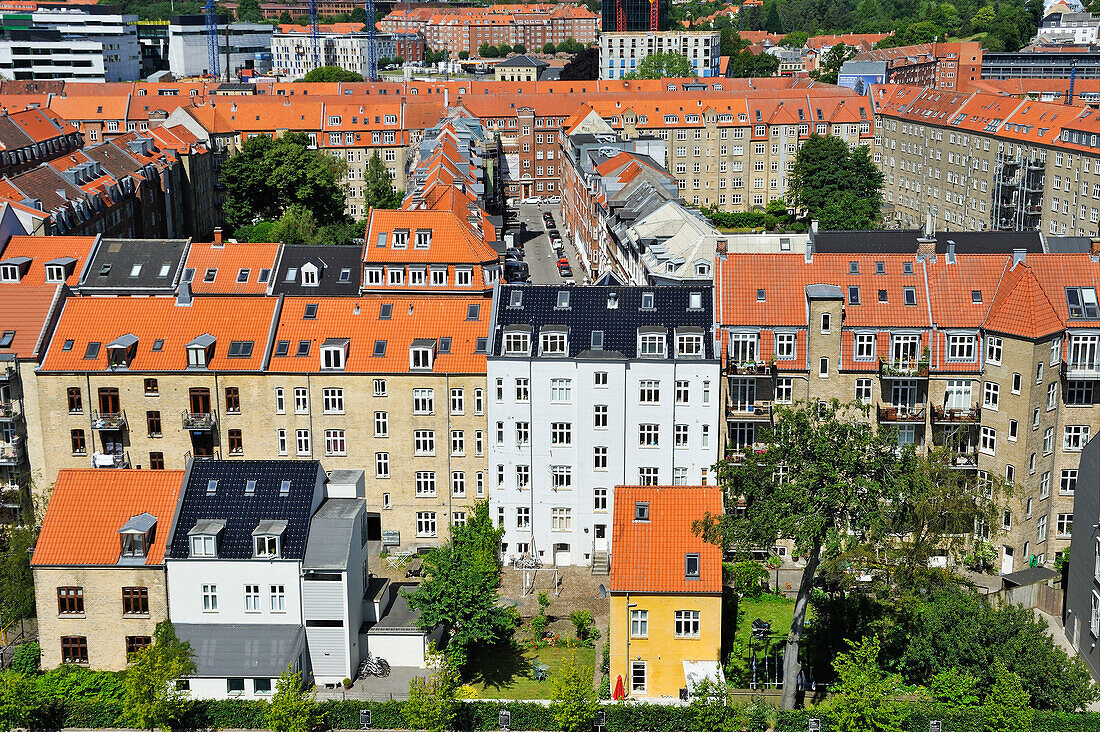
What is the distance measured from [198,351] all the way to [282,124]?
100853 millimetres

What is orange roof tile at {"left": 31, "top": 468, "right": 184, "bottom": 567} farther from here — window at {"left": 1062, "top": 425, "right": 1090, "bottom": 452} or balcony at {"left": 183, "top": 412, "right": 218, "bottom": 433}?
window at {"left": 1062, "top": 425, "right": 1090, "bottom": 452}

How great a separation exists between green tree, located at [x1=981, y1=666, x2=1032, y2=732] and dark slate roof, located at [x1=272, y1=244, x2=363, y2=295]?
177 feet

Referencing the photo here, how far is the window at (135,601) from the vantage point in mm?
56156

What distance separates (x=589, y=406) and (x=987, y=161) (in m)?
92.3

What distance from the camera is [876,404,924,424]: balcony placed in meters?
67.4

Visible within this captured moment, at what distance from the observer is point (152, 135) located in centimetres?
14062

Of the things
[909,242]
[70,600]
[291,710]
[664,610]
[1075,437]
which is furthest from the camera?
[909,242]

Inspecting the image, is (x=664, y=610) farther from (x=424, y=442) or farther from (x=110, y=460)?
(x=110, y=460)

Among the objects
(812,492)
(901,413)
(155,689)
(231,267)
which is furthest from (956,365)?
(231,267)

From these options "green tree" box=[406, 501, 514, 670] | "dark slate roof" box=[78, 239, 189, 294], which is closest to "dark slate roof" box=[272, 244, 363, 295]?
"dark slate roof" box=[78, 239, 189, 294]

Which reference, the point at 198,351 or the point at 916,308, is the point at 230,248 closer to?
the point at 198,351

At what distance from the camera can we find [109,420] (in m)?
69.4

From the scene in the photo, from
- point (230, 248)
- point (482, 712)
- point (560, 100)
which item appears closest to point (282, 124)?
point (560, 100)

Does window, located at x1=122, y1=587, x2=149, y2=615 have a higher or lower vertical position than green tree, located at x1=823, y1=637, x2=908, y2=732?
higher
